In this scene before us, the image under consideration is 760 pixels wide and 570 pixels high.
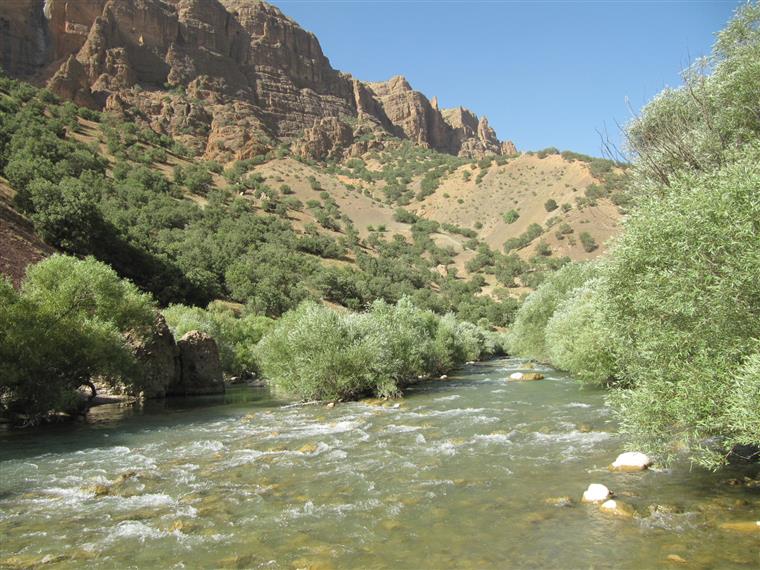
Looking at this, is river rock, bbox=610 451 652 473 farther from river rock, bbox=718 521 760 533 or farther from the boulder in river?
the boulder in river

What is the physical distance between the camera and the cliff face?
116 meters

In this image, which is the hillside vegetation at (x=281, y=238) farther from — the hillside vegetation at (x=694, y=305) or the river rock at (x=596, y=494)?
the river rock at (x=596, y=494)

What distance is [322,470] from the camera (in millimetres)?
14516

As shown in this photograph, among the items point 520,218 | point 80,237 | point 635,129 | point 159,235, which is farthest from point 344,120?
point 635,129

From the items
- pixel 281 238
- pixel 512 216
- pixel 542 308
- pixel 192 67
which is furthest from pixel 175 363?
pixel 192 67

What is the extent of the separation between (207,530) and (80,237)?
4802 cm

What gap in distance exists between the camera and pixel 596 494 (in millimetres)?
10828

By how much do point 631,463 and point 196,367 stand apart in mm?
29089

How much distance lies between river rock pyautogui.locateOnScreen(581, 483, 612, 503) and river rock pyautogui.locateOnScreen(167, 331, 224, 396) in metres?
29.3

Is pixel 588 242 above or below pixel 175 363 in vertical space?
above

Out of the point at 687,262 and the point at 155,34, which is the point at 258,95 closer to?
the point at 155,34

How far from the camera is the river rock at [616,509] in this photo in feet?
32.9

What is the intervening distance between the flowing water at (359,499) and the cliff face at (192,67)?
360 ft

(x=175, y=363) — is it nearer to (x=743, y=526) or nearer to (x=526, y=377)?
(x=526, y=377)
